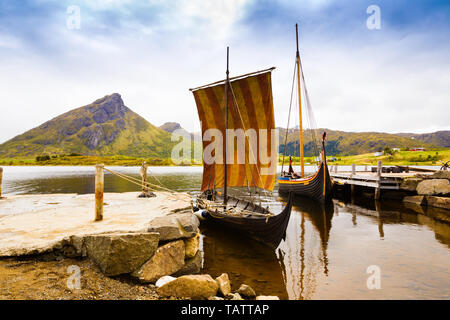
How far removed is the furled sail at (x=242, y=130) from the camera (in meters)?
16.8

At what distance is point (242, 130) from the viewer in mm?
17594

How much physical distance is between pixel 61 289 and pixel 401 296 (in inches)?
364

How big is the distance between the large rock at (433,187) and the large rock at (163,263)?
23079 mm

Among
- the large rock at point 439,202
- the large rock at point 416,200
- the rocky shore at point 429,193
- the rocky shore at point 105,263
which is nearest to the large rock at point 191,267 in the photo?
the rocky shore at point 105,263

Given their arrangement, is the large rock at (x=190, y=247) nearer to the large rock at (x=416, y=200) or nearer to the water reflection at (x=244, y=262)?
the water reflection at (x=244, y=262)

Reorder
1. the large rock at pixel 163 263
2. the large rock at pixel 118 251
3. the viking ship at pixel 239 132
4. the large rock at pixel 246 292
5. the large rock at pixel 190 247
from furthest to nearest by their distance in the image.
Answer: the viking ship at pixel 239 132 → the large rock at pixel 190 247 → the large rock at pixel 246 292 → the large rock at pixel 163 263 → the large rock at pixel 118 251

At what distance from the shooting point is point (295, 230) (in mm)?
14133

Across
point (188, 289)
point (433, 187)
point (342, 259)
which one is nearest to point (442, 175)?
point (433, 187)

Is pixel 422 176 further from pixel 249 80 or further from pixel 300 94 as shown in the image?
pixel 249 80

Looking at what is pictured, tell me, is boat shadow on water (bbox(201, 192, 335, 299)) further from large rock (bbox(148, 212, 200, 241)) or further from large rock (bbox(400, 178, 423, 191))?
large rock (bbox(400, 178, 423, 191))

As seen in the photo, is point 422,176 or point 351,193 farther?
point 351,193

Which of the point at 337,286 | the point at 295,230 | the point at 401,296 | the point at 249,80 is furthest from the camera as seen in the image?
the point at 249,80
